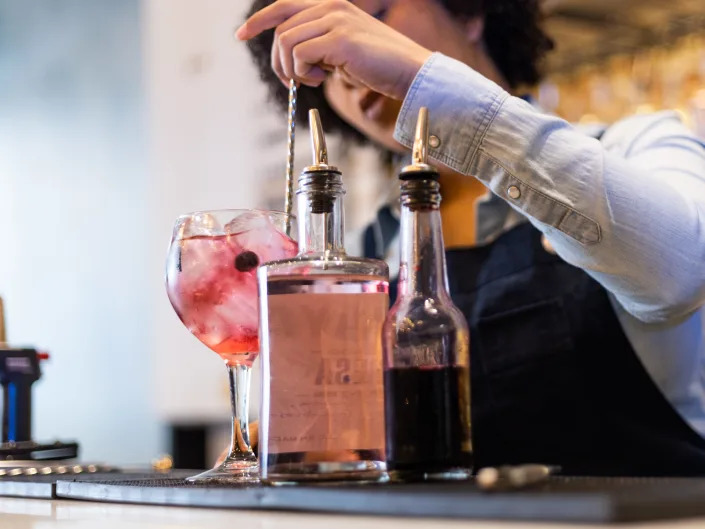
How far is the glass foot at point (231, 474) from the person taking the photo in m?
0.72

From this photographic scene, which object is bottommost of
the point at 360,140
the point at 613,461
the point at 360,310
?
the point at 613,461

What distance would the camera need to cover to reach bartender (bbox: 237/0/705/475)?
0.87m

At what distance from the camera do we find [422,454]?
0.61 metres

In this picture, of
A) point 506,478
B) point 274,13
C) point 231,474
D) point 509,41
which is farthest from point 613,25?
point 506,478

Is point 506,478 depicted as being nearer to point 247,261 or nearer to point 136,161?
point 247,261

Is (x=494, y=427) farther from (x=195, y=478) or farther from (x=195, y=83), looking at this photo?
(x=195, y=83)

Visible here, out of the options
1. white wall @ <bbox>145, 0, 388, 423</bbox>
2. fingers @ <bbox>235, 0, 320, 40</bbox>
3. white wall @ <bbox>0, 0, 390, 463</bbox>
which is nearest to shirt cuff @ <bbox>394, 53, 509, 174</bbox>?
fingers @ <bbox>235, 0, 320, 40</bbox>

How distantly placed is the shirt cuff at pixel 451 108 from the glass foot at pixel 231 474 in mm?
325

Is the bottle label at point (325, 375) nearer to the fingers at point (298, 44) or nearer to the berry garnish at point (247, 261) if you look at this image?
the berry garnish at point (247, 261)

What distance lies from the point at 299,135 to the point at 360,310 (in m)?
2.11

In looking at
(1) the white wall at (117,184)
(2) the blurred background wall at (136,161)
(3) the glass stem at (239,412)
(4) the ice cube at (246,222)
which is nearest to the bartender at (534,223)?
(4) the ice cube at (246,222)

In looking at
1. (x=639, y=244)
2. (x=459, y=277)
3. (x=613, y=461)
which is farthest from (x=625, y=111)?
(x=639, y=244)

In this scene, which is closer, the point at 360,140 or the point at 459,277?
the point at 459,277

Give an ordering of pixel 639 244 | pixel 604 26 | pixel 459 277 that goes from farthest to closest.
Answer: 1. pixel 604 26
2. pixel 459 277
3. pixel 639 244
